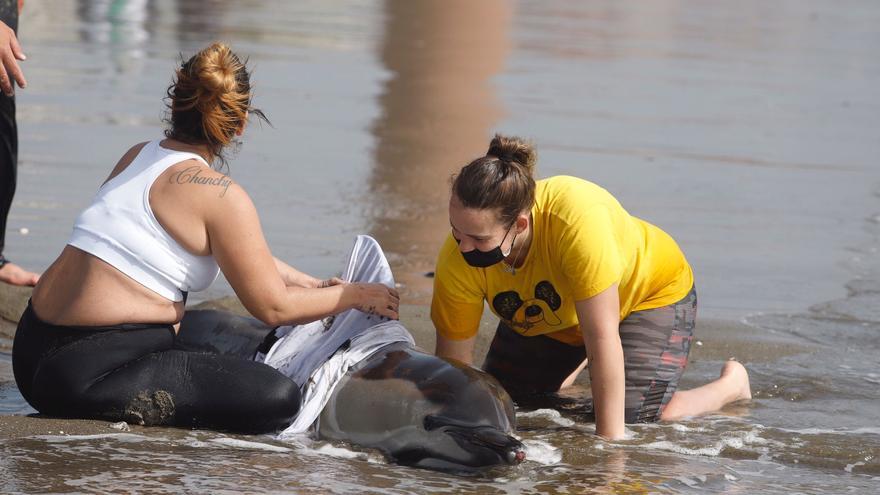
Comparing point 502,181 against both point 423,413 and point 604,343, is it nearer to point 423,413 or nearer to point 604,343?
point 604,343

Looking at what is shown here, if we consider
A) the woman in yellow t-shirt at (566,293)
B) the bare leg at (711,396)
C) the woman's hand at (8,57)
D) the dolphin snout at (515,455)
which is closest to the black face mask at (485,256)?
the woman in yellow t-shirt at (566,293)

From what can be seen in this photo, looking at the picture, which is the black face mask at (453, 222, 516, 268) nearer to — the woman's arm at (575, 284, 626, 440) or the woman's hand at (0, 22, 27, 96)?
the woman's arm at (575, 284, 626, 440)

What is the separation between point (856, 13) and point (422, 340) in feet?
80.0

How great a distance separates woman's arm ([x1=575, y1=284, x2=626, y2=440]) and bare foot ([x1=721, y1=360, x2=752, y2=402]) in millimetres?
922

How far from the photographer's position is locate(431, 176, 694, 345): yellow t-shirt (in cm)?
462

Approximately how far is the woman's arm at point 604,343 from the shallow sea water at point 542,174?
0.22 m

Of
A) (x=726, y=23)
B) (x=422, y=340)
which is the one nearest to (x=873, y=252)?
(x=422, y=340)

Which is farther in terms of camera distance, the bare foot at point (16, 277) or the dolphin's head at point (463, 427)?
the bare foot at point (16, 277)

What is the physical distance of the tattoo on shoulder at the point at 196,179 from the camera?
4348 millimetres

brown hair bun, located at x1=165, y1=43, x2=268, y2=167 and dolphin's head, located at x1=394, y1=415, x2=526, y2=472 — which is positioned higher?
brown hair bun, located at x1=165, y1=43, x2=268, y2=167

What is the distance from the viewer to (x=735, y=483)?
4375 millimetres

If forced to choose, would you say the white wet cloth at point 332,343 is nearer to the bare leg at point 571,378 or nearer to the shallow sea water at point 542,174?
the shallow sea water at point 542,174

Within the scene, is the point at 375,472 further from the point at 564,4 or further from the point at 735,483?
the point at 564,4

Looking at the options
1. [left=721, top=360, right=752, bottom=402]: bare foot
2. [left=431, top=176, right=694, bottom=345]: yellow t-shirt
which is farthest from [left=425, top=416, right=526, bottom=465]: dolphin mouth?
[left=721, top=360, right=752, bottom=402]: bare foot
